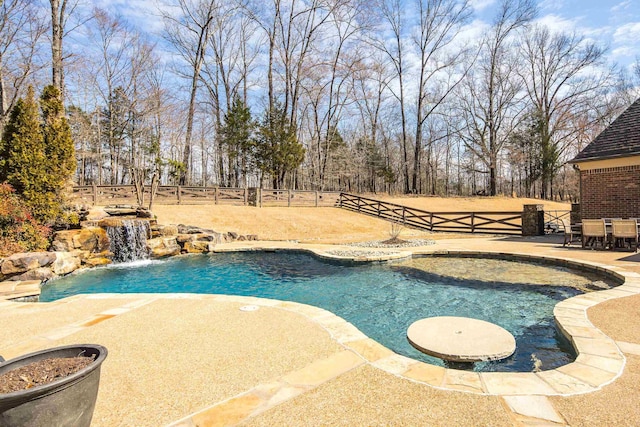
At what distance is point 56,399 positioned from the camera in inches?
62.8

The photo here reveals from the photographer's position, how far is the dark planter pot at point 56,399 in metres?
1.48

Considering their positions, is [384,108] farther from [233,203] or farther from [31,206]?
[31,206]

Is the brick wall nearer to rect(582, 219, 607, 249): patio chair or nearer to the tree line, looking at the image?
rect(582, 219, 607, 249): patio chair

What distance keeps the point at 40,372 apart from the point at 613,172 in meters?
15.1

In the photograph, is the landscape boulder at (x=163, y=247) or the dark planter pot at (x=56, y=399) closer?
the dark planter pot at (x=56, y=399)

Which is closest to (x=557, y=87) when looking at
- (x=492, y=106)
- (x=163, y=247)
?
(x=492, y=106)

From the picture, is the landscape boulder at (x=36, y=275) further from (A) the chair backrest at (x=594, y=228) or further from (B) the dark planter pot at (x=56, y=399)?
(A) the chair backrest at (x=594, y=228)

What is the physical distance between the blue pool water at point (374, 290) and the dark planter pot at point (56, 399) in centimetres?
319

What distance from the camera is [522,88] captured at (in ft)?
99.6

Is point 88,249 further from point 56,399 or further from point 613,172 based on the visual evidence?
point 613,172

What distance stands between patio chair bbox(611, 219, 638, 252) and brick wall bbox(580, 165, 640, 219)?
2554 millimetres

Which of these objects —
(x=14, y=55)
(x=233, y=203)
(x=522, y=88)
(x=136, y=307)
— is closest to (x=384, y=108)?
(x=522, y=88)

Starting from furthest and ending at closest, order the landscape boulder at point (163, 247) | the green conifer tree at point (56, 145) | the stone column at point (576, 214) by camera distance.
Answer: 1. the stone column at point (576, 214)
2. the landscape boulder at point (163, 247)
3. the green conifer tree at point (56, 145)

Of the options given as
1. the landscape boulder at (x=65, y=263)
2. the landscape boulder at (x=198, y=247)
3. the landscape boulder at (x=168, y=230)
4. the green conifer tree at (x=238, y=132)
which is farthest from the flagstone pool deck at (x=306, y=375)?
the green conifer tree at (x=238, y=132)
